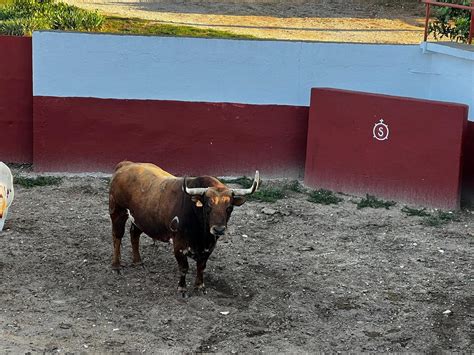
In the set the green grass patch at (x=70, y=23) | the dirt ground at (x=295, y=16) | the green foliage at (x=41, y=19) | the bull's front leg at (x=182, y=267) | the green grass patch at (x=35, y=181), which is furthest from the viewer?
the dirt ground at (x=295, y=16)

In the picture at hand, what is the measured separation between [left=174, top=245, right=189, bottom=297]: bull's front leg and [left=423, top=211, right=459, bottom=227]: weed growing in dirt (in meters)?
3.65

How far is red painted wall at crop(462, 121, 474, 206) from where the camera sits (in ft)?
38.9

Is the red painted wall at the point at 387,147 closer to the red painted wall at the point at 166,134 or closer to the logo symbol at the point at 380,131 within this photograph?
the logo symbol at the point at 380,131

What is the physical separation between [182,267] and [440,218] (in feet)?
13.0

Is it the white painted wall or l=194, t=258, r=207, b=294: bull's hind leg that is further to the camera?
the white painted wall

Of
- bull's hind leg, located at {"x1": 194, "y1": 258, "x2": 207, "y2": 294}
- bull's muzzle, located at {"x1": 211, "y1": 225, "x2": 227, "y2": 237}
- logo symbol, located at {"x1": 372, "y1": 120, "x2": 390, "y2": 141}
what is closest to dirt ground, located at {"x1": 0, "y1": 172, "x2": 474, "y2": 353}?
bull's hind leg, located at {"x1": 194, "y1": 258, "x2": 207, "y2": 294}

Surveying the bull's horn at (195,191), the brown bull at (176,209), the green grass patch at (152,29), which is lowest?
the brown bull at (176,209)

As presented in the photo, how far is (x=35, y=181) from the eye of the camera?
12805 millimetres

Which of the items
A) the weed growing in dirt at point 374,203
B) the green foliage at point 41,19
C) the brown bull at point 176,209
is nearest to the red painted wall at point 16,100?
the green foliage at point 41,19

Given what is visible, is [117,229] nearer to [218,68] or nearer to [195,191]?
[195,191]

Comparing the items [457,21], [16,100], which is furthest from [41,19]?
[457,21]

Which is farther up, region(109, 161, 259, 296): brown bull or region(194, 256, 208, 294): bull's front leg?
region(109, 161, 259, 296): brown bull

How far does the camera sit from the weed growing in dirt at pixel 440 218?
11414 mm

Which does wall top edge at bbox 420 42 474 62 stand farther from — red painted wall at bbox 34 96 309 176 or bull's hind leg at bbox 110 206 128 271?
bull's hind leg at bbox 110 206 128 271
